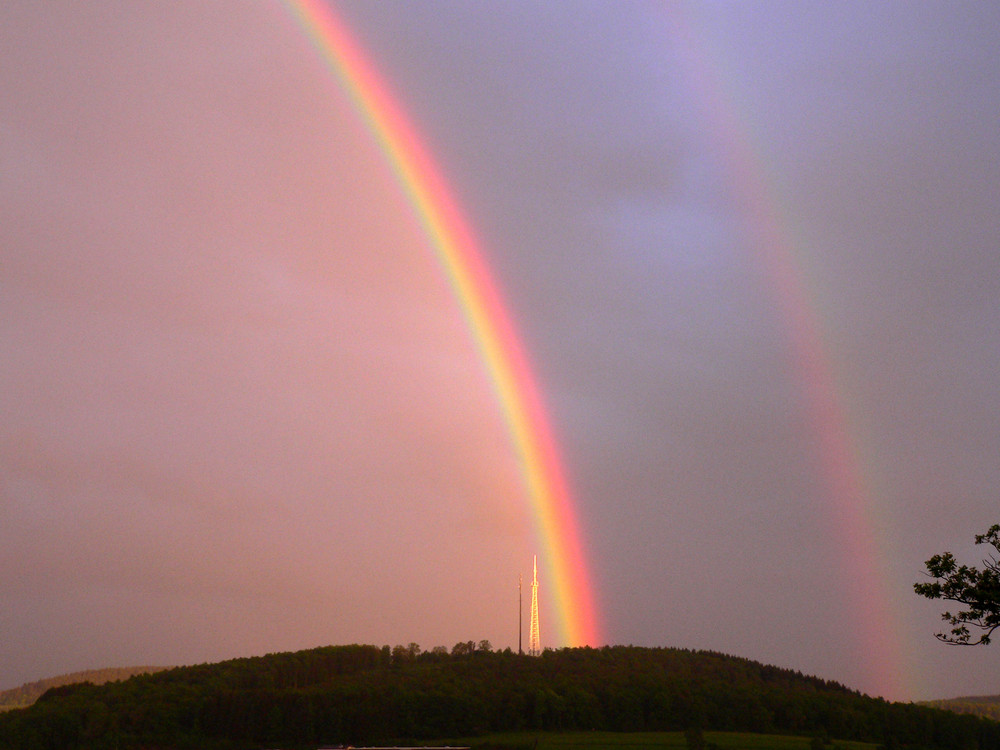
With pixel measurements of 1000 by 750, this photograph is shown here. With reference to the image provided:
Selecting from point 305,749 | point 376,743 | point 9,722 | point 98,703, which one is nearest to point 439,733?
point 376,743

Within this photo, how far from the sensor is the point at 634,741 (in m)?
149

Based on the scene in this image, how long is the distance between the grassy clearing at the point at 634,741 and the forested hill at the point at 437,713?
25.3 ft

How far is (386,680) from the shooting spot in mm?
192375

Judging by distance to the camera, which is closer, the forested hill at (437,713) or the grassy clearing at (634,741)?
the grassy clearing at (634,741)

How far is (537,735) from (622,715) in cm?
2398

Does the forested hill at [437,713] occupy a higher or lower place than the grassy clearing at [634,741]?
higher

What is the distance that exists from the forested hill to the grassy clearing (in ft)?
25.3

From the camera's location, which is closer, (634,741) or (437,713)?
(634,741)

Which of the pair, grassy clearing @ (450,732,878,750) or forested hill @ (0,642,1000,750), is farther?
forested hill @ (0,642,1000,750)

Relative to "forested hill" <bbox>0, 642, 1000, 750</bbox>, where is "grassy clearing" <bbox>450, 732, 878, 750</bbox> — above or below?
below

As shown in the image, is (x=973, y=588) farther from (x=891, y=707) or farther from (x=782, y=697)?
(x=891, y=707)

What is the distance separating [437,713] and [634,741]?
127ft

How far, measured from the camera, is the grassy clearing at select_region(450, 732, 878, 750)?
458ft

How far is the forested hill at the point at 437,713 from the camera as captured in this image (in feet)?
536
